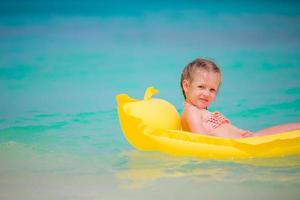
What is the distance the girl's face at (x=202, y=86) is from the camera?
339 centimetres

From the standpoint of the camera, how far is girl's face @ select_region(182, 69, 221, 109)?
3393mm

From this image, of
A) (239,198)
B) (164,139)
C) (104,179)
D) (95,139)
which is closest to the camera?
(239,198)

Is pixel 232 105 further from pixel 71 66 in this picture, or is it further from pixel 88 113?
pixel 71 66

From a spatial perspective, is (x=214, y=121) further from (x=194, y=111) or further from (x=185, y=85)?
(x=185, y=85)

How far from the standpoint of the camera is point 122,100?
138 inches

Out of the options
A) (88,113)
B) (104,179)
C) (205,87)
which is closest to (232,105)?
(88,113)

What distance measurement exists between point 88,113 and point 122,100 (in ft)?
4.23

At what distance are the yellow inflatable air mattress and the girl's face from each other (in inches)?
5.9

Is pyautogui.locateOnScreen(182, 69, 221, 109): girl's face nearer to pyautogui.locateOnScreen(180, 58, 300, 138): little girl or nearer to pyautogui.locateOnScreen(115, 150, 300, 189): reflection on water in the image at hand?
pyautogui.locateOnScreen(180, 58, 300, 138): little girl

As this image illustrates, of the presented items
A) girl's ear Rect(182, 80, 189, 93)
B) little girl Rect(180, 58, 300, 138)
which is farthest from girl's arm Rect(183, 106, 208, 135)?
girl's ear Rect(182, 80, 189, 93)

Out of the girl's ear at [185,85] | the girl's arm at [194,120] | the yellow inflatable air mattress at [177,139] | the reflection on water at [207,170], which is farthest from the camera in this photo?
the girl's ear at [185,85]

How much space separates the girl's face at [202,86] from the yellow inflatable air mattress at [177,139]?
0.15 meters

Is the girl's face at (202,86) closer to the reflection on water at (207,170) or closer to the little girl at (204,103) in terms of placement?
the little girl at (204,103)

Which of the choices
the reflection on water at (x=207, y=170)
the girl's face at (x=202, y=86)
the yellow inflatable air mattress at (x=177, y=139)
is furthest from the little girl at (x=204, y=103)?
the reflection on water at (x=207, y=170)
